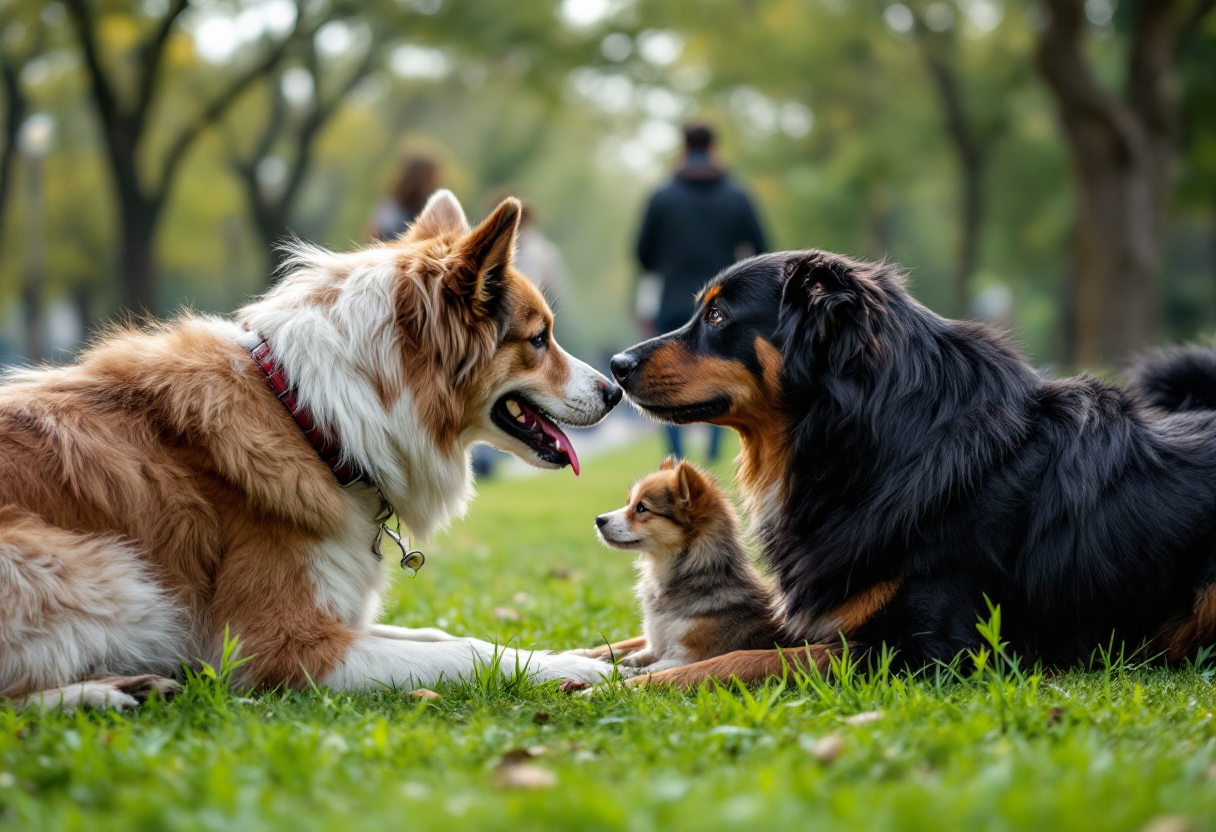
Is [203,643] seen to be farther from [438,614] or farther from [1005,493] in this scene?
[1005,493]

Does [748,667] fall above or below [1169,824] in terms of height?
below

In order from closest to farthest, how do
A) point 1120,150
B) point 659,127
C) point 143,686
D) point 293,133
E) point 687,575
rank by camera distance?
point 143,686 → point 687,575 → point 1120,150 → point 293,133 → point 659,127

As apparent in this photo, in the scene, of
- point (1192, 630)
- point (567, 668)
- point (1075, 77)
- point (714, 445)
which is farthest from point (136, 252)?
point (1192, 630)

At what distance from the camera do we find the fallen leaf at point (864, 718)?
318 cm

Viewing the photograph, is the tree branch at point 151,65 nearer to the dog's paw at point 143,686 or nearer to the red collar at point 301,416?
the red collar at point 301,416

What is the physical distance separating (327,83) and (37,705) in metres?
25.5

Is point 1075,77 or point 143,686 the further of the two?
point 1075,77

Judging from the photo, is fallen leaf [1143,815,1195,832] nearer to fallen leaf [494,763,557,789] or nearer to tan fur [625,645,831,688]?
fallen leaf [494,763,557,789]

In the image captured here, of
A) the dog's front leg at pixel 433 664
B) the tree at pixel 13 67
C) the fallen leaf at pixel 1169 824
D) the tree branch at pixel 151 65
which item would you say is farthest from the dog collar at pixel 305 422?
the tree at pixel 13 67

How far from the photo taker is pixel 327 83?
26.6m

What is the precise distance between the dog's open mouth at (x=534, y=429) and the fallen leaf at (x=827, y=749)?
6.86 ft

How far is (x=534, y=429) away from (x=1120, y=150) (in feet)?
49.1

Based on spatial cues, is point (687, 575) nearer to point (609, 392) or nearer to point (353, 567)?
point (609, 392)

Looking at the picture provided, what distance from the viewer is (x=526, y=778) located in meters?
2.62
